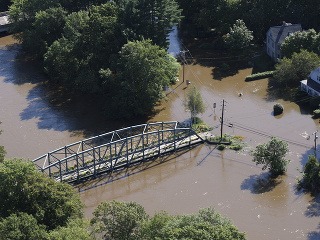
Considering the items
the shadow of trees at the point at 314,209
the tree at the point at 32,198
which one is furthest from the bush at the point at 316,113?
the tree at the point at 32,198

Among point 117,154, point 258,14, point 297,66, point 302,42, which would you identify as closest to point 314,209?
point 117,154

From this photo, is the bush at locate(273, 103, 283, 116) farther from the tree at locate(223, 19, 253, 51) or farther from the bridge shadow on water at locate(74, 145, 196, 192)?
the tree at locate(223, 19, 253, 51)

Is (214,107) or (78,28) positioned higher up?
(78,28)

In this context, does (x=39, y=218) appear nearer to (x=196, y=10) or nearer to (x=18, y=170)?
(x=18, y=170)

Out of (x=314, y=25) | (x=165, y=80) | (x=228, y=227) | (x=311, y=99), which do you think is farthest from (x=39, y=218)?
(x=314, y=25)

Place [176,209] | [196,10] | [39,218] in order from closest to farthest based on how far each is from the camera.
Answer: [39,218] < [176,209] < [196,10]

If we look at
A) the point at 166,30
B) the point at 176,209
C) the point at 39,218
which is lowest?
the point at 176,209

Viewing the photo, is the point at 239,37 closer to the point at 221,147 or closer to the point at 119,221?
the point at 221,147

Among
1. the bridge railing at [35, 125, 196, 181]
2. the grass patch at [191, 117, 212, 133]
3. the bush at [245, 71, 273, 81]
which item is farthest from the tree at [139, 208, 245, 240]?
the bush at [245, 71, 273, 81]
